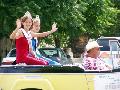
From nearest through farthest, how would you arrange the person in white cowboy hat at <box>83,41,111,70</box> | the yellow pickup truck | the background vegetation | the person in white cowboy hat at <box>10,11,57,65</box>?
the yellow pickup truck < the person in white cowboy hat at <box>83,41,111,70</box> < the person in white cowboy hat at <box>10,11,57,65</box> < the background vegetation

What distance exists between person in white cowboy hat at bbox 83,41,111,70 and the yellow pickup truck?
0.31 meters

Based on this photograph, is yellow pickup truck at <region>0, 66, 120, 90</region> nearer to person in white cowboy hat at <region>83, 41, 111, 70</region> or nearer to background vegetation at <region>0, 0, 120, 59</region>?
person in white cowboy hat at <region>83, 41, 111, 70</region>

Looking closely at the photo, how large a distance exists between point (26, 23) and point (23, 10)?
42.8 ft

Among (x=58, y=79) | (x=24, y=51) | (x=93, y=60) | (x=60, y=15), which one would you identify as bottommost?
(x=58, y=79)

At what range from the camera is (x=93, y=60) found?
8.84 meters

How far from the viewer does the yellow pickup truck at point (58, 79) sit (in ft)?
27.7

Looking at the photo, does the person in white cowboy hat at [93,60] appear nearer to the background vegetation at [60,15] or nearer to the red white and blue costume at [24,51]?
the red white and blue costume at [24,51]

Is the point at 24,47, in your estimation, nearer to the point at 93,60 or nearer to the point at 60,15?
the point at 93,60

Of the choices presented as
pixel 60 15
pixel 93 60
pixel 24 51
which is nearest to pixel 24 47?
pixel 24 51

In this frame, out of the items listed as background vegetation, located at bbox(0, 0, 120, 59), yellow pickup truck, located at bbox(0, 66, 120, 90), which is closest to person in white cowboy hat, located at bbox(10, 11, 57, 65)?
yellow pickup truck, located at bbox(0, 66, 120, 90)

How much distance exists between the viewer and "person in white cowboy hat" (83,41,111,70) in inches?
346

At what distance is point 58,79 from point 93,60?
746mm

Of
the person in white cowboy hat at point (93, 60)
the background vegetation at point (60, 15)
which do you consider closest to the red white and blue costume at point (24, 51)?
the person in white cowboy hat at point (93, 60)

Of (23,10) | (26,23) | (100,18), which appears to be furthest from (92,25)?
(26,23)
